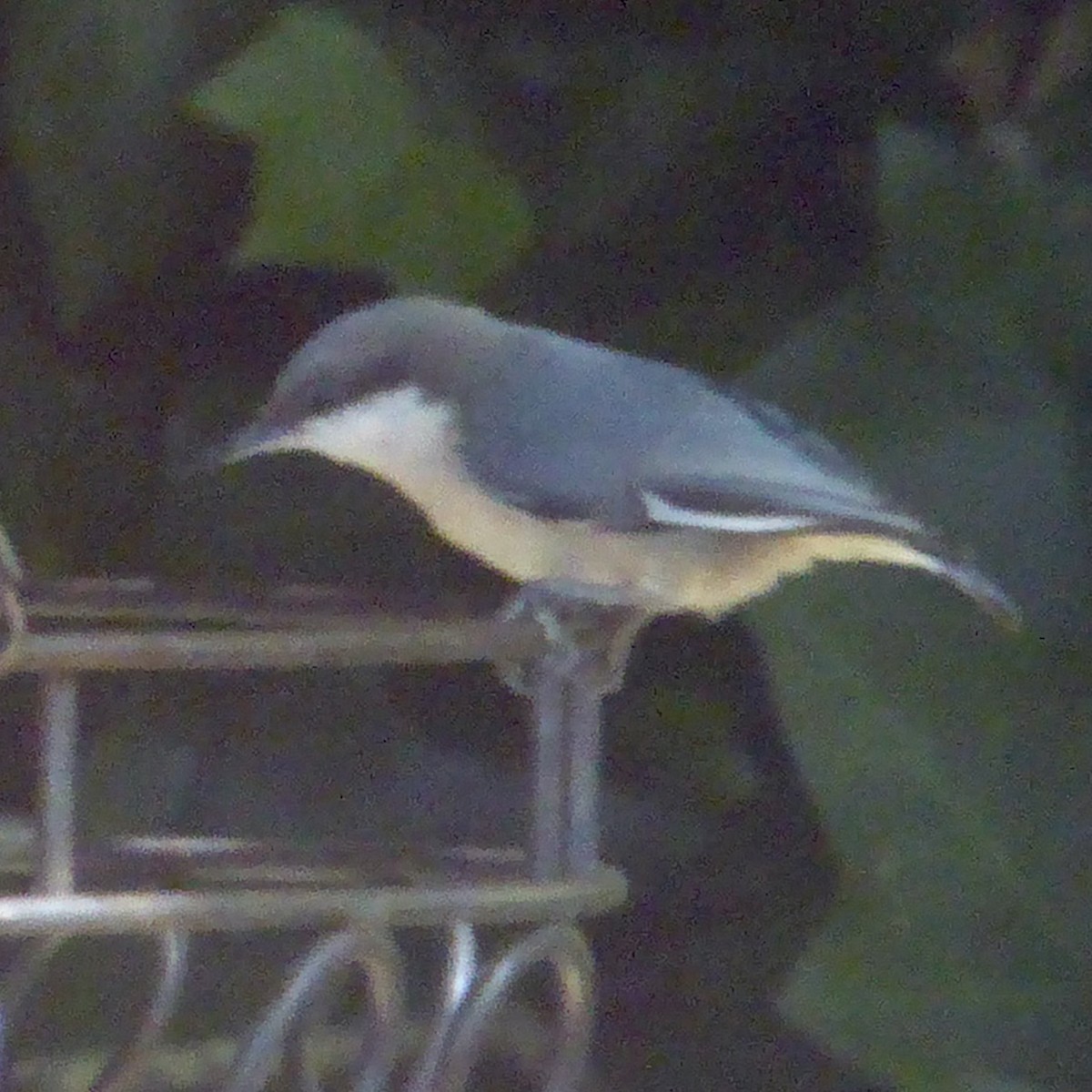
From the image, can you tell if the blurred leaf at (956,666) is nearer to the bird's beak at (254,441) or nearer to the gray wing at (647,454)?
the gray wing at (647,454)

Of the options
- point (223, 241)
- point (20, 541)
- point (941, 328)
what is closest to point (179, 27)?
point (223, 241)

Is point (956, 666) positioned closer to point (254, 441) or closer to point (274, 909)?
point (254, 441)

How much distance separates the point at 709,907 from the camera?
0.72 metres

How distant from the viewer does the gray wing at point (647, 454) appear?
1.76ft

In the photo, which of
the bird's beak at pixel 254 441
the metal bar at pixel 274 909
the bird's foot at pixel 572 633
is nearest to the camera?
the metal bar at pixel 274 909

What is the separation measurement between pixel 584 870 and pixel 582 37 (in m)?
0.41

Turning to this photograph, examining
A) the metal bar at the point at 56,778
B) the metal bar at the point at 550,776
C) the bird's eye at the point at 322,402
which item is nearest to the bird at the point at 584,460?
the bird's eye at the point at 322,402

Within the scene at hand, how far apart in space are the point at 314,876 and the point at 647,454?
18cm

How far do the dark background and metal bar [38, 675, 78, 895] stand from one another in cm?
35

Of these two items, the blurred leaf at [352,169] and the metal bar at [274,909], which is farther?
the blurred leaf at [352,169]

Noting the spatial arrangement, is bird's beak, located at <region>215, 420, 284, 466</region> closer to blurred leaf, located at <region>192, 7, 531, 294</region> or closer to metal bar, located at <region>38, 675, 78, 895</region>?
blurred leaf, located at <region>192, 7, 531, 294</region>

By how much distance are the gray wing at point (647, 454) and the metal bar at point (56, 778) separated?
0.25 meters

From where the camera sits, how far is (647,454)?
566 mm

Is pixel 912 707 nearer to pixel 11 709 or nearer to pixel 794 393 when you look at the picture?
pixel 794 393
